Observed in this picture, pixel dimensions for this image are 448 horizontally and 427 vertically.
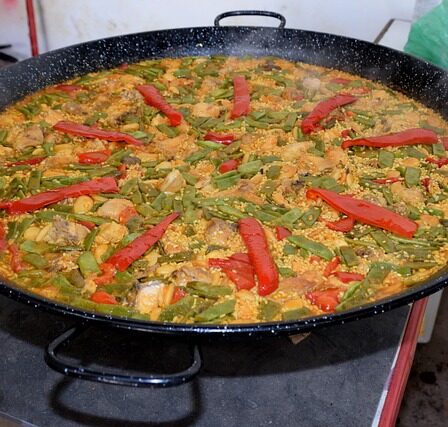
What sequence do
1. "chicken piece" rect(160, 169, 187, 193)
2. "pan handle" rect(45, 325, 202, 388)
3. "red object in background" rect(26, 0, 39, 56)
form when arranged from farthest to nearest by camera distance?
"red object in background" rect(26, 0, 39, 56) → "chicken piece" rect(160, 169, 187, 193) → "pan handle" rect(45, 325, 202, 388)

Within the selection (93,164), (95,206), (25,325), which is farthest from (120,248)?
(93,164)

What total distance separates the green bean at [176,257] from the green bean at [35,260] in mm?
311

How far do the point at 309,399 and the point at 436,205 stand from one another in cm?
75

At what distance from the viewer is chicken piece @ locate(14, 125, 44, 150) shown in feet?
7.15

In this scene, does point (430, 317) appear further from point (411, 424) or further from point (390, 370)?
point (390, 370)

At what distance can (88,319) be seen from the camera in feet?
4.00

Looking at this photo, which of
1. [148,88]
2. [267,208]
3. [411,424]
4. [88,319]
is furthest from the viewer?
[411,424]

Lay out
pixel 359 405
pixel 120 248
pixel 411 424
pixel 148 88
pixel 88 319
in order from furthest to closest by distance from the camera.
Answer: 1. pixel 411 424
2. pixel 148 88
3. pixel 120 248
4. pixel 359 405
5. pixel 88 319

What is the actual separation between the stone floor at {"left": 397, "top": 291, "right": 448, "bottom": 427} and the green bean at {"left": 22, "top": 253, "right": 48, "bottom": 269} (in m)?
1.91

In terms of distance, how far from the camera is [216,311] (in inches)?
56.6

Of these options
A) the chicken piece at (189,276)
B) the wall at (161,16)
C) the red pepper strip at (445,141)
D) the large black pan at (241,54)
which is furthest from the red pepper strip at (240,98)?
the wall at (161,16)

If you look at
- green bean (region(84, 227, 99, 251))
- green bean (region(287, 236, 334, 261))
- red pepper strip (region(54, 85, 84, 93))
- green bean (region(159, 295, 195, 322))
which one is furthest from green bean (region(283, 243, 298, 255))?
red pepper strip (region(54, 85, 84, 93))

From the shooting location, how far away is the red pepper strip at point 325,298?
1.48 metres

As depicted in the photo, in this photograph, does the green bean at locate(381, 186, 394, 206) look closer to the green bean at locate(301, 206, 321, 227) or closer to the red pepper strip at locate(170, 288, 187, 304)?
the green bean at locate(301, 206, 321, 227)
